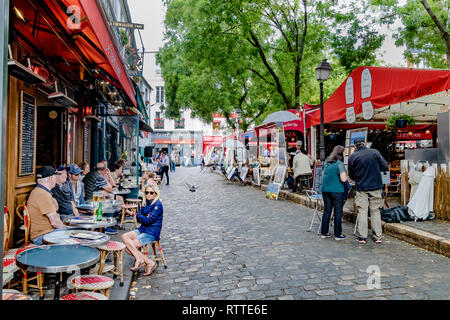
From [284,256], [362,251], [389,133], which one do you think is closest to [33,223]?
[284,256]

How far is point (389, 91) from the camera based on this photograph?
7559 mm

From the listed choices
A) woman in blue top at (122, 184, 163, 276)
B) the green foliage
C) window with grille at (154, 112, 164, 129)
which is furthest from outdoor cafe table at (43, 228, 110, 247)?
window with grille at (154, 112, 164, 129)

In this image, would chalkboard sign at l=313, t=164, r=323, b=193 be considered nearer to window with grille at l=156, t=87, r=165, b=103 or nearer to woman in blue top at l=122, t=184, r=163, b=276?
woman in blue top at l=122, t=184, r=163, b=276

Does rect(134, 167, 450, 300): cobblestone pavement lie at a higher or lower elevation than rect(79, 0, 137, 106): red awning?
lower

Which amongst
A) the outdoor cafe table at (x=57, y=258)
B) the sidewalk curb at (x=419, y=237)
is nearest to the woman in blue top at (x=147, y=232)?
the outdoor cafe table at (x=57, y=258)

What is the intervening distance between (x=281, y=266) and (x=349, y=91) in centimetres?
605

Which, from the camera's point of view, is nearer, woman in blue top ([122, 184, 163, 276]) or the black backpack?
woman in blue top ([122, 184, 163, 276])

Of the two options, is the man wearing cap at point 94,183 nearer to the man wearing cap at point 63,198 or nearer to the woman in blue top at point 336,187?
the man wearing cap at point 63,198

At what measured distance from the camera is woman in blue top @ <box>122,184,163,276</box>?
4.62 m

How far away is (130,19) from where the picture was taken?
76.5ft

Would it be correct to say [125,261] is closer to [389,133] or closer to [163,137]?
[389,133]

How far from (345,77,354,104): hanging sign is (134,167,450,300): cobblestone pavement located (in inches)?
139

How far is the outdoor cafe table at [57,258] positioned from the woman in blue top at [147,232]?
4.24ft

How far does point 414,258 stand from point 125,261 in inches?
182
